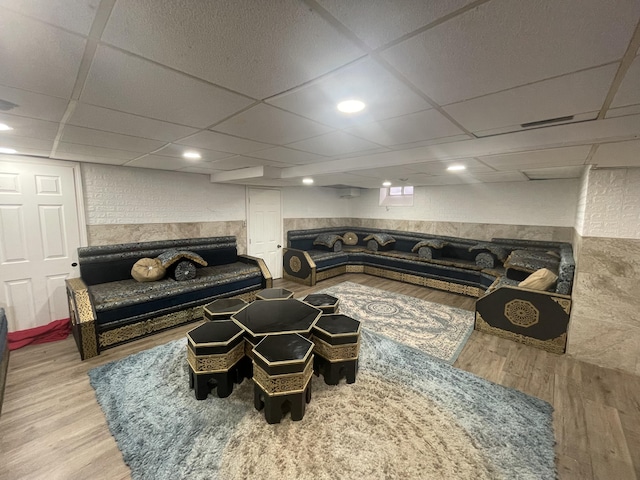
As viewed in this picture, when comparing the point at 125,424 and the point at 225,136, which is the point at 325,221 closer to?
the point at 225,136

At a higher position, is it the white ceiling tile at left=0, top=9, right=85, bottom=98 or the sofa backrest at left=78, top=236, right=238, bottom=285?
the white ceiling tile at left=0, top=9, right=85, bottom=98

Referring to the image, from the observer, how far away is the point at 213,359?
6.88ft

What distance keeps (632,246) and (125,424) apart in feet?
15.2

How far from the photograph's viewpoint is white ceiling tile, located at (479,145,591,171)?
6.43ft

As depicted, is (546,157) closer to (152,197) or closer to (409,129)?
(409,129)

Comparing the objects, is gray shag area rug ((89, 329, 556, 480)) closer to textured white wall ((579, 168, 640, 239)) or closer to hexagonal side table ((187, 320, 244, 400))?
hexagonal side table ((187, 320, 244, 400))

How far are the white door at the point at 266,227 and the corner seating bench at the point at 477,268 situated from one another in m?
0.24

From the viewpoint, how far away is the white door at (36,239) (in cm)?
290

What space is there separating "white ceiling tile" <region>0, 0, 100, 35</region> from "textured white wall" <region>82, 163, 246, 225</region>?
3411mm

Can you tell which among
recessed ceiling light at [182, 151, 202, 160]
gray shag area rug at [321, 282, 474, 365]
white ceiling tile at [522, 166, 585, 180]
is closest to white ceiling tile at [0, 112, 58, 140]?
recessed ceiling light at [182, 151, 202, 160]

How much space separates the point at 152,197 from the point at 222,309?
228 cm

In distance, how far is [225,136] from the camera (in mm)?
1974

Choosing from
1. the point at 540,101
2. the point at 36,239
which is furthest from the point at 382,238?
the point at 36,239

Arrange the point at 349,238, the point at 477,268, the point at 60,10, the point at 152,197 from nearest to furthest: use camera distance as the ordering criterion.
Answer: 1. the point at 60,10
2. the point at 152,197
3. the point at 477,268
4. the point at 349,238
